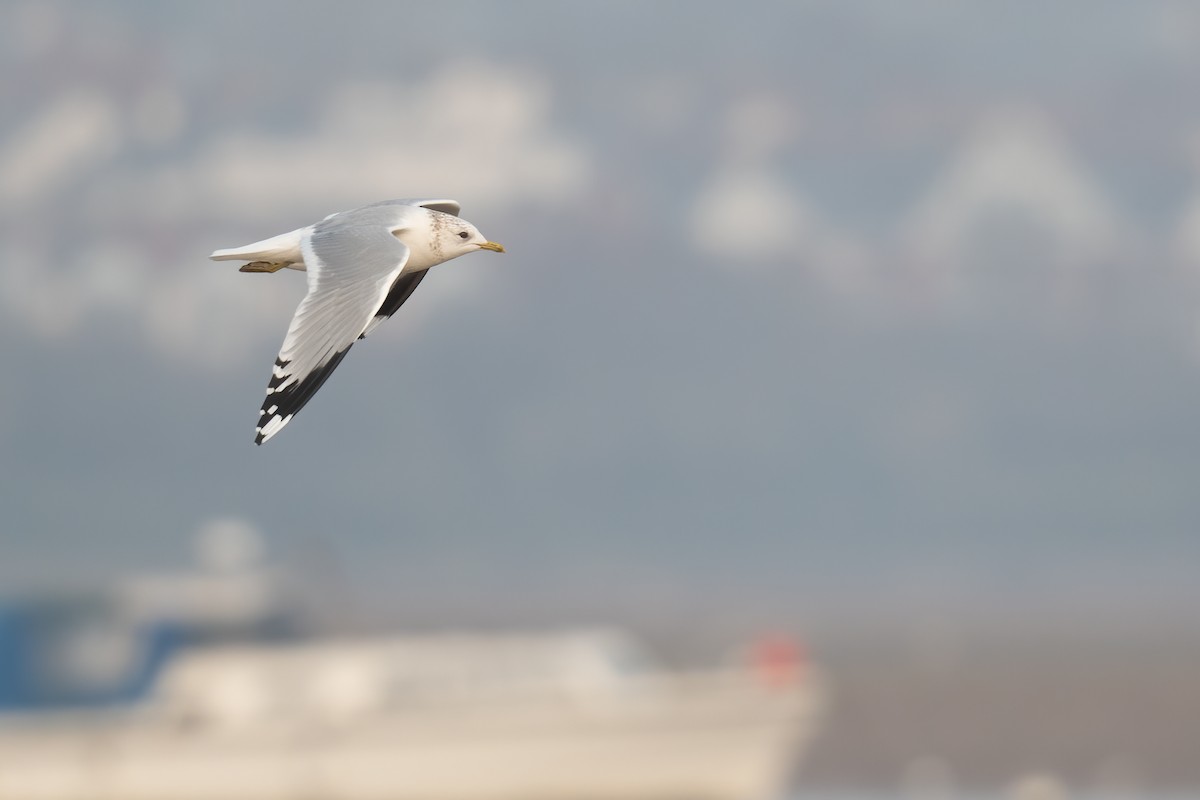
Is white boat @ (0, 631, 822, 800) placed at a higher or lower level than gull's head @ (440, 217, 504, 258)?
higher

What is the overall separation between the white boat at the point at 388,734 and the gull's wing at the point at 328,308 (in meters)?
14.2

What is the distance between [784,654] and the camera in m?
24.9

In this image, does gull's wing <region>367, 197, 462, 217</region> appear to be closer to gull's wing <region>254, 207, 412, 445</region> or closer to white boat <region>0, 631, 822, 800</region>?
gull's wing <region>254, 207, 412, 445</region>

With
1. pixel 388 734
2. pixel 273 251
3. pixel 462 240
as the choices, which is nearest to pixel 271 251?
pixel 273 251

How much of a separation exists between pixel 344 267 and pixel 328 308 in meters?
0.31

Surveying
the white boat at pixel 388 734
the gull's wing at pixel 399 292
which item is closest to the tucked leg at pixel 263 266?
the gull's wing at pixel 399 292

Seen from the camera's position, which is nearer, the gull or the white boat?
the gull

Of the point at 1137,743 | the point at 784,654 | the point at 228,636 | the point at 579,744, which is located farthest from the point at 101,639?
the point at 1137,743

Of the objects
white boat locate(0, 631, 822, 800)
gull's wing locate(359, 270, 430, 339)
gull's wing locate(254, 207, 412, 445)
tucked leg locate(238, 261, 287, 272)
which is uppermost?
white boat locate(0, 631, 822, 800)

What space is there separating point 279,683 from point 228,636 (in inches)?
46.3

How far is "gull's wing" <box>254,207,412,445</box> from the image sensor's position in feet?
26.3

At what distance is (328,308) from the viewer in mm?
8320

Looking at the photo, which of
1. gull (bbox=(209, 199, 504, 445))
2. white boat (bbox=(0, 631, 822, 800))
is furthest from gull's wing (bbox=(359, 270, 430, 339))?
white boat (bbox=(0, 631, 822, 800))

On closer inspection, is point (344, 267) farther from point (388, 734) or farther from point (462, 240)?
point (388, 734)
